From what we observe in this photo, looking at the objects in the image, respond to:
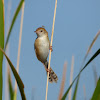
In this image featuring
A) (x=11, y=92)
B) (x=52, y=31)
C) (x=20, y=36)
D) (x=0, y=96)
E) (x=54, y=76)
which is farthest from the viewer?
(x=54, y=76)

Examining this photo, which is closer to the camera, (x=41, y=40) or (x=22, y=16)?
(x=22, y=16)

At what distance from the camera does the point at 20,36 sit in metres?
1.15

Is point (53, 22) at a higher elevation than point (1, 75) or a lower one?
higher

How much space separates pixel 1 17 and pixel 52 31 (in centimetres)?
31

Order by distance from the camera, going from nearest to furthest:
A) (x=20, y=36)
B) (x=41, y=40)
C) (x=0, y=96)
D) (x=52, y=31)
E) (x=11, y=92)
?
1. (x=0, y=96)
2. (x=11, y=92)
3. (x=52, y=31)
4. (x=20, y=36)
5. (x=41, y=40)

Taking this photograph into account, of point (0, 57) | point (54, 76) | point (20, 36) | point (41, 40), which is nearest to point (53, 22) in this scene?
point (20, 36)

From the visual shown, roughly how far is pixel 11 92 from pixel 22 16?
1.60ft

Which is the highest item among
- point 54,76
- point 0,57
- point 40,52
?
point 40,52

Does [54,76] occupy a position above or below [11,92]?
above

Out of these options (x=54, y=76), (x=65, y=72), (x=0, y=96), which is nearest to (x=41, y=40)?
(x=54, y=76)

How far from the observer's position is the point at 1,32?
816 millimetres

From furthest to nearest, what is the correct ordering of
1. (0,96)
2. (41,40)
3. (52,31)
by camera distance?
(41,40)
(52,31)
(0,96)

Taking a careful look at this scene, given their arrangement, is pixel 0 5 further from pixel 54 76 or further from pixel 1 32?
pixel 54 76

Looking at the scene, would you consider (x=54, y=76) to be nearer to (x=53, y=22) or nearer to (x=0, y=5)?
(x=53, y=22)
